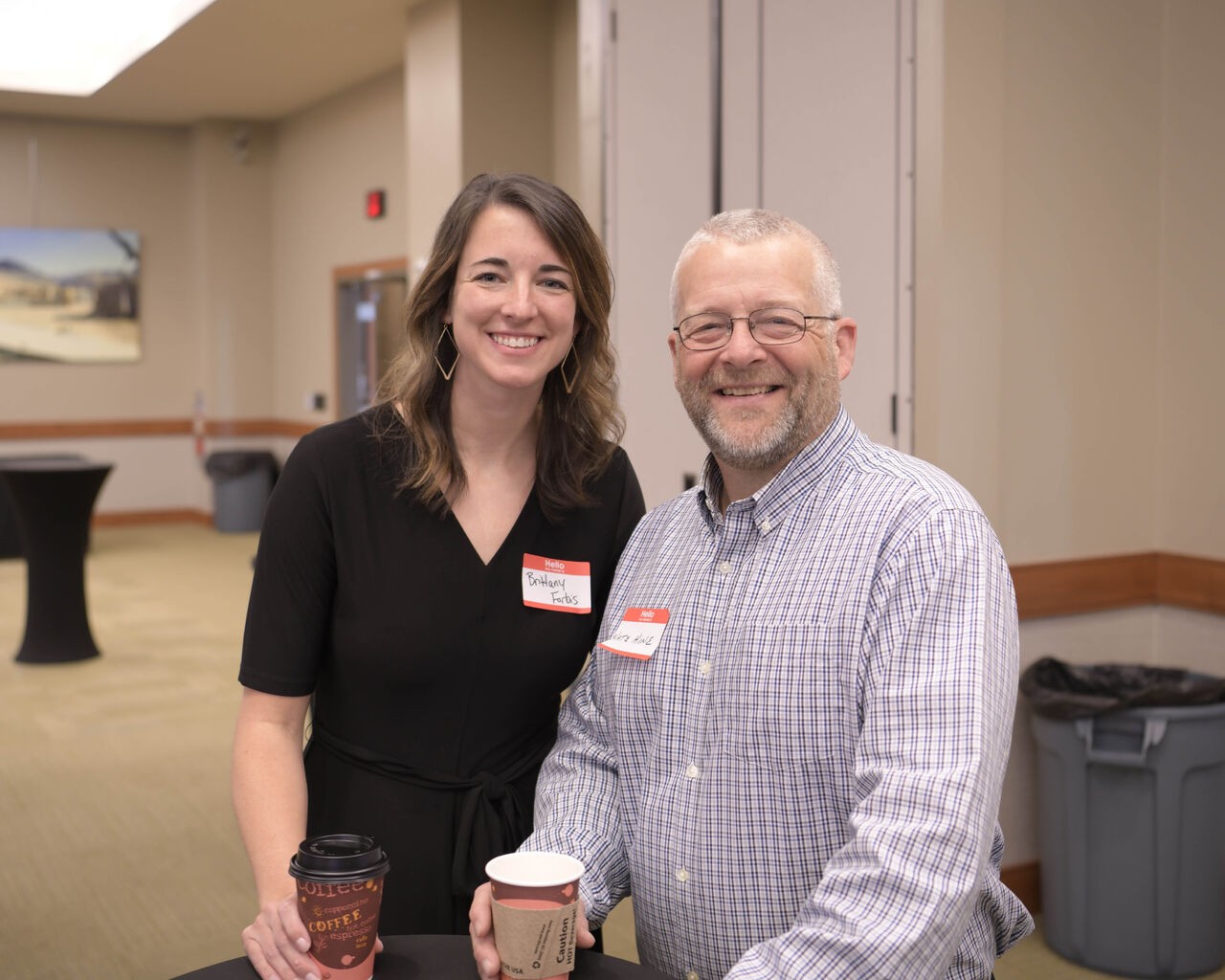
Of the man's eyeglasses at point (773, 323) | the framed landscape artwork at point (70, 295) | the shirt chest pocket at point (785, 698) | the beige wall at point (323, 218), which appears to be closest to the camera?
the shirt chest pocket at point (785, 698)

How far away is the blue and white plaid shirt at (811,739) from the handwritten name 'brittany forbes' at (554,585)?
0.13 meters

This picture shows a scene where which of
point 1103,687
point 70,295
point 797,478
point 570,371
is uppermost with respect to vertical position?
point 70,295

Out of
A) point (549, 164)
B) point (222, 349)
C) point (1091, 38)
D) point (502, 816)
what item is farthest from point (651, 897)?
point (222, 349)

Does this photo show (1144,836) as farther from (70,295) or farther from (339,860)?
(70,295)

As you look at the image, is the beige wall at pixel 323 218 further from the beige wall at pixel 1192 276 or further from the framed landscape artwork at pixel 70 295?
the beige wall at pixel 1192 276

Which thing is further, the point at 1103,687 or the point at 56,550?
the point at 56,550

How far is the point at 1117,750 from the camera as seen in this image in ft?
10.7

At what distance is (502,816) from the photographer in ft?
6.30

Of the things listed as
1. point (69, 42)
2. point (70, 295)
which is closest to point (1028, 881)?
point (69, 42)

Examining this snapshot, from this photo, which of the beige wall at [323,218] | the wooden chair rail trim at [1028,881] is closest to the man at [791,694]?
the wooden chair rail trim at [1028,881]

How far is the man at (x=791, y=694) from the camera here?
138cm

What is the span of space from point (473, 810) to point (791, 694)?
1.98ft

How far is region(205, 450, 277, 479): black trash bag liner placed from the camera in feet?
37.4

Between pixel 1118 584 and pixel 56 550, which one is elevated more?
pixel 1118 584
